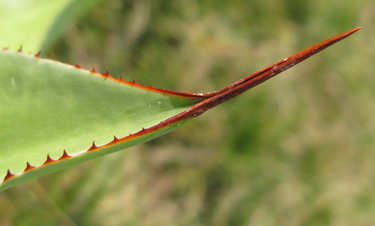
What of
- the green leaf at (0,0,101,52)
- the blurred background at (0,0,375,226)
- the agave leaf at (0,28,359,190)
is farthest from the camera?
the blurred background at (0,0,375,226)

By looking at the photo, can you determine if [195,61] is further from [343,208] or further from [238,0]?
[343,208]

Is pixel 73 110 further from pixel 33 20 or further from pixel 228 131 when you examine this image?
pixel 228 131

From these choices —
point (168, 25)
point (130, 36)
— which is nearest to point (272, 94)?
point (168, 25)

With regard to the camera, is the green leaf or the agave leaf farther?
the green leaf

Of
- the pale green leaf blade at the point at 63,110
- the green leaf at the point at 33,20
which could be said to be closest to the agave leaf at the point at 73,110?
the pale green leaf blade at the point at 63,110

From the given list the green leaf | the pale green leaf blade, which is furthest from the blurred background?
the pale green leaf blade

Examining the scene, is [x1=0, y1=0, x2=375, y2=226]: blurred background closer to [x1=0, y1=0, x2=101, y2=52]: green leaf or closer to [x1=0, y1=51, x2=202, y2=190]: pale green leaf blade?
[x1=0, y1=0, x2=101, y2=52]: green leaf

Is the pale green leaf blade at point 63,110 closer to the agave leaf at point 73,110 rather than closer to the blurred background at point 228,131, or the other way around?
the agave leaf at point 73,110
